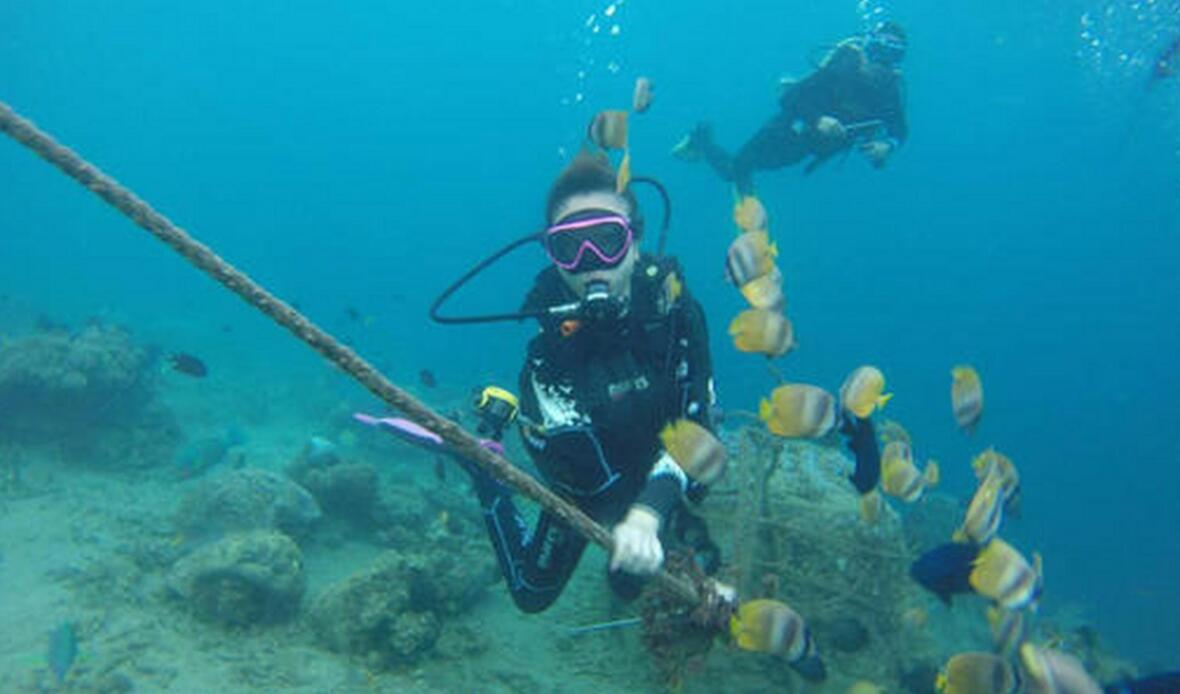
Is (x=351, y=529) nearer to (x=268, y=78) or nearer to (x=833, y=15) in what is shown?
(x=833, y=15)

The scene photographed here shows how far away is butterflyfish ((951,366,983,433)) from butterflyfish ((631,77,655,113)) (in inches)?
135

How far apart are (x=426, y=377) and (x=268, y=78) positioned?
156m

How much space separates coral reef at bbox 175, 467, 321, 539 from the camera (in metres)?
7.18

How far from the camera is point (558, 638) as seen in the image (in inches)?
246

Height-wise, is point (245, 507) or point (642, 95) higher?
point (642, 95)

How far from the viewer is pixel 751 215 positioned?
5.04 meters

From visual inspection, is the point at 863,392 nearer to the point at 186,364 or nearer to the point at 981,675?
the point at 981,675

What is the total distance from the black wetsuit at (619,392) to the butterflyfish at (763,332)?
223 mm

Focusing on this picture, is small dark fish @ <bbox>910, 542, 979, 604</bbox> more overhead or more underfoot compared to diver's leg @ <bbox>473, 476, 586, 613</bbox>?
more underfoot

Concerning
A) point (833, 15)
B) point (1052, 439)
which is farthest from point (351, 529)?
point (833, 15)

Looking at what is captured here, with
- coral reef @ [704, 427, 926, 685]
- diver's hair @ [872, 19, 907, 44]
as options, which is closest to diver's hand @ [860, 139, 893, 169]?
diver's hair @ [872, 19, 907, 44]

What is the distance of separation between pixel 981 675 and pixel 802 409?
1.51m

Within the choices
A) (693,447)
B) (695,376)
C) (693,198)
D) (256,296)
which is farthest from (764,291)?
(693,198)

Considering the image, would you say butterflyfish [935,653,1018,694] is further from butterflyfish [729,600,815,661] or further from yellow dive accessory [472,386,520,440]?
yellow dive accessory [472,386,520,440]
